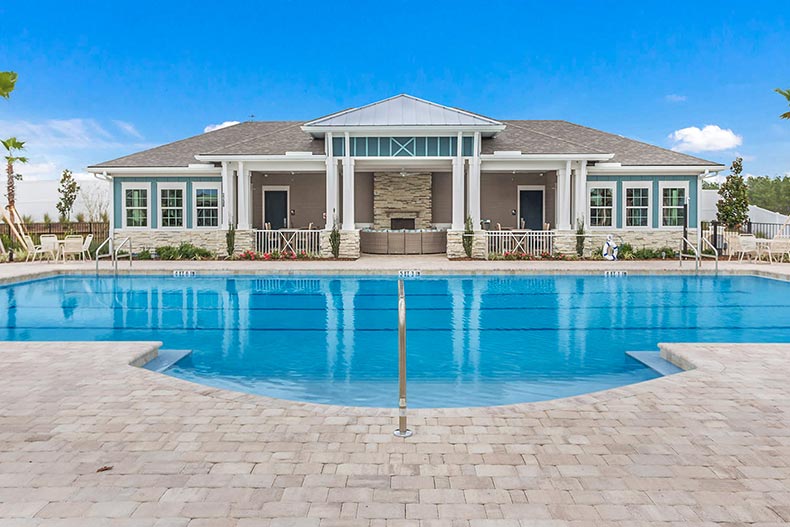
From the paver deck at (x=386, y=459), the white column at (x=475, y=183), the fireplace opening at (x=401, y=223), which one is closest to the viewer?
the paver deck at (x=386, y=459)

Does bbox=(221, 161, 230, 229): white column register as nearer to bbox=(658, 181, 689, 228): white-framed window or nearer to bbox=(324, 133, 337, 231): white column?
bbox=(324, 133, 337, 231): white column

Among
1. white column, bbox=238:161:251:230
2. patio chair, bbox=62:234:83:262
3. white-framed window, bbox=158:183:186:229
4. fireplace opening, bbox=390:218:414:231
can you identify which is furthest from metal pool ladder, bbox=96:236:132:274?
fireplace opening, bbox=390:218:414:231

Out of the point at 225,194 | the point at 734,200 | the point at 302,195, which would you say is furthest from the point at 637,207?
the point at 225,194

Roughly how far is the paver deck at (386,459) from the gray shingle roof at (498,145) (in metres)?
16.1

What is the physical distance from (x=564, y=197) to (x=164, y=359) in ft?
51.7

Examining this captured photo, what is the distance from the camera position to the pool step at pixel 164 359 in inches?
254

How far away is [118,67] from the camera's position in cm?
2870

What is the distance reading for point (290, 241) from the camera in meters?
20.0

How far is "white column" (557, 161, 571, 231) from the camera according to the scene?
19750 millimetres

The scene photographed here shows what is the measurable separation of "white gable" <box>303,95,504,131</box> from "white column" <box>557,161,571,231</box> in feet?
9.28

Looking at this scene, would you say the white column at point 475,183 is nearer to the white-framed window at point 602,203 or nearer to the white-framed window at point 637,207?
the white-framed window at point 602,203

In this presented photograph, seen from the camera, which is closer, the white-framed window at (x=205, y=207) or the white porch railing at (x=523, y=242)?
the white porch railing at (x=523, y=242)

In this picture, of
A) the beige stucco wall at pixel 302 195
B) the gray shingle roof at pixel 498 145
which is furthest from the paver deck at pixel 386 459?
the beige stucco wall at pixel 302 195

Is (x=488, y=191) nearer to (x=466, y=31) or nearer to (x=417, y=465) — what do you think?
(x=466, y=31)
